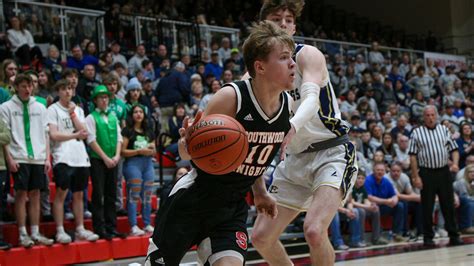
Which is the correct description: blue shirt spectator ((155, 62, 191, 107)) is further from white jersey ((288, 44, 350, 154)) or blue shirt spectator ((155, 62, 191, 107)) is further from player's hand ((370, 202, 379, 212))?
white jersey ((288, 44, 350, 154))

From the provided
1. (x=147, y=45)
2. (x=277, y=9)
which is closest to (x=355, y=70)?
(x=147, y=45)

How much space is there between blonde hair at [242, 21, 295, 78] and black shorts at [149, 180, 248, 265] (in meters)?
0.76

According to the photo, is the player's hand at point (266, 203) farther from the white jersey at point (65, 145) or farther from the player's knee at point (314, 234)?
the white jersey at point (65, 145)

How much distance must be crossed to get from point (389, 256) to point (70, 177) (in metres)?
3.79

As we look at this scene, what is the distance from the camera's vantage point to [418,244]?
10.0 meters

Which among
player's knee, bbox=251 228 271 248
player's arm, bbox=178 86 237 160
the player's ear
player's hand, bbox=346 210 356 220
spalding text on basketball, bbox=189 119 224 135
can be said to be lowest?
player's hand, bbox=346 210 356 220

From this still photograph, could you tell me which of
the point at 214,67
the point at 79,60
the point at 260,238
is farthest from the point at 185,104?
the point at 260,238

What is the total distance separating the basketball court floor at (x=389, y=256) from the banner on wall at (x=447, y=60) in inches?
445

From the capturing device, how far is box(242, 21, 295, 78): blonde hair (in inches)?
151

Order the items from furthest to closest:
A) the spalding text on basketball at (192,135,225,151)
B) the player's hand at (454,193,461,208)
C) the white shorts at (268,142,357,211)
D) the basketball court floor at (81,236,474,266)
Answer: the player's hand at (454,193,461,208) → the basketball court floor at (81,236,474,266) → the white shorts at (268,142,357,211) → the spalding text on basketball at (192,135,225,151)

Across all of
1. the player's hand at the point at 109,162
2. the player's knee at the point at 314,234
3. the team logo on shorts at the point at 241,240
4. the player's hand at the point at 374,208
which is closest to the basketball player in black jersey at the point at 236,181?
the team logo on shorts at the point at 241,240

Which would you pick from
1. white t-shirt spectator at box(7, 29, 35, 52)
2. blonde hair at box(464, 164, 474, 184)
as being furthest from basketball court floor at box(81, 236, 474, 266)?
white t-shirt spectator at box(7, 29, 35, 52)

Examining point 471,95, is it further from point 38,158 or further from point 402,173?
point 38,158

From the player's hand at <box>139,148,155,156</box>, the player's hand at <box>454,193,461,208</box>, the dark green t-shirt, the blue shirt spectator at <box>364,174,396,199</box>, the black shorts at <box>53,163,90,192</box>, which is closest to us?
the black shorts at <box>53,163,90,192</box>
